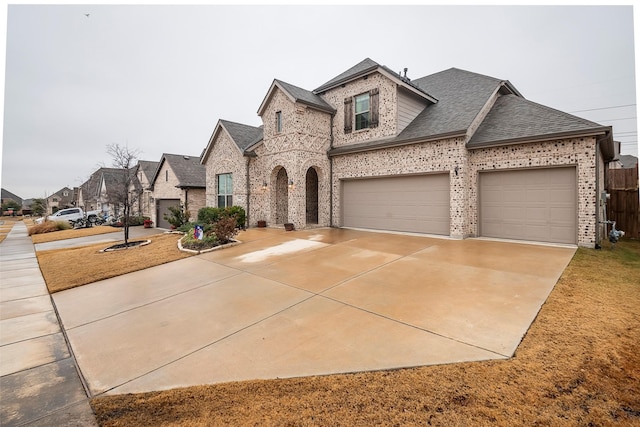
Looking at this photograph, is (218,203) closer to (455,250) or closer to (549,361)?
(455,250)

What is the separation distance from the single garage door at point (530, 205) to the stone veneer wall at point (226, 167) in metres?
11.7

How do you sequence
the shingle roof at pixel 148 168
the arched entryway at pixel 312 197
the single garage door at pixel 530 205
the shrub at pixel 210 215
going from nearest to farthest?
the single garage door at pixel 530 205, the shrub at pixel 210 215, the arched entryway at pixel 312 197, the shingle roof at pixel 148 168

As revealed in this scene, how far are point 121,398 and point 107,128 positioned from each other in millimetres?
31271

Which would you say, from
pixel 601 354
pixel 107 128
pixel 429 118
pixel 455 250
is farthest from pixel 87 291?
pixel 107 128

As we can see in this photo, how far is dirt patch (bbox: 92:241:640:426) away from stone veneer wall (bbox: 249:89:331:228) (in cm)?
1105

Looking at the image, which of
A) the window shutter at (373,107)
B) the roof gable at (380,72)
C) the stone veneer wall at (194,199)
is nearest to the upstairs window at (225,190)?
the stone veneer wall at (194,199)

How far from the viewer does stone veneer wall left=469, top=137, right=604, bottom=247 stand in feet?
27.4

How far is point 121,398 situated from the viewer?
2.72 metres

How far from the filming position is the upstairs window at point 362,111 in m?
13.1

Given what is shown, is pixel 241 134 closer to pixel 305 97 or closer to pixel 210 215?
pixel 305 97

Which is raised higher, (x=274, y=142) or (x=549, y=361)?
(x=274, y=142)

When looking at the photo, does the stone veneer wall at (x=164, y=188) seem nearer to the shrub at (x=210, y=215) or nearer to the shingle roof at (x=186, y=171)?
the shingle roof at (x=186, y=171)

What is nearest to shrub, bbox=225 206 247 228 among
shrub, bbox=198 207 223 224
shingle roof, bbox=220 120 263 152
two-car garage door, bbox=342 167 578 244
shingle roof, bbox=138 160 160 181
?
shrub, bbox=198 207 223 224

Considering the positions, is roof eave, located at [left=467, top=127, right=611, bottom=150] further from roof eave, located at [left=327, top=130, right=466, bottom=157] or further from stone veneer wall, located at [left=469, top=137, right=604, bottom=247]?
roof eave, located at [left=327, top=130, right=466, bottom=157]
